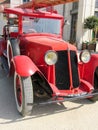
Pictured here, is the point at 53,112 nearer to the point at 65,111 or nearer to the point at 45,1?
the point at 65,111

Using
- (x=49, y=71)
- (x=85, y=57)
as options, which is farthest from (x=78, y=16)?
(x=49, y=71)

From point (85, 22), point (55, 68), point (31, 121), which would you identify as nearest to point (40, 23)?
point (55, 68)

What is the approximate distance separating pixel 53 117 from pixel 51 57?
103 centimetres

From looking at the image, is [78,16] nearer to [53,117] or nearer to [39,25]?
[39,25]

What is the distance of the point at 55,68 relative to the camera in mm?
4102

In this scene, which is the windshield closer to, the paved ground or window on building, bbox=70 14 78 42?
the paved ground

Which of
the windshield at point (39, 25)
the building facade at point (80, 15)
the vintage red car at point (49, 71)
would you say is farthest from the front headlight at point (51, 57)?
the building facade at point (80, 15)

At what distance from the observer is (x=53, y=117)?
402 cm

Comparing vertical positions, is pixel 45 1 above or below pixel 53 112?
above

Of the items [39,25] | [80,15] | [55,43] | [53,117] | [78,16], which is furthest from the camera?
[78,16]

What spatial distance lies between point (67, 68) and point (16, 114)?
3.96ft

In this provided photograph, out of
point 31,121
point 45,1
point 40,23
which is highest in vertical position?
point 45,1

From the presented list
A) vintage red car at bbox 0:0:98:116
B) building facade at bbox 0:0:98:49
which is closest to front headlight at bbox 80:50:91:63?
vintage red car at bbox 0:0:98:116

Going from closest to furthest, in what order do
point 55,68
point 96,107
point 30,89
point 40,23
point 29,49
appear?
1. point 30,89
2. point 55,68
3. point 96,107
4. point 29,49
5. point 40,23
